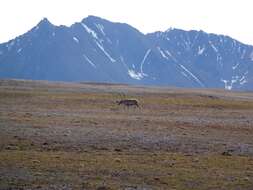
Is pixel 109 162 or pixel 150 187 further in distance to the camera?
pixel 109 162

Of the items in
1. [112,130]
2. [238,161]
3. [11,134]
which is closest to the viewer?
[238,161]

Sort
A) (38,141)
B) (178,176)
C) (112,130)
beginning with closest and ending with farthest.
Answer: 1. (178,176)
2. (38,141)
3. (112,130)

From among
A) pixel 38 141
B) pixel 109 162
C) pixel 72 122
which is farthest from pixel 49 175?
pixel 72 122

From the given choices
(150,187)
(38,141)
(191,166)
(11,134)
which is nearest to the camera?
(150,187)

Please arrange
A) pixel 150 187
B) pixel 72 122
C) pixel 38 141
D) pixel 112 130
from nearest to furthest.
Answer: pixel 150 187 → pixel 38 141 → pixel 112 130 → pixel 72 122

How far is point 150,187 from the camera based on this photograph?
59.7 ft

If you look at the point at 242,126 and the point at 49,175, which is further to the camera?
the point at 242,126

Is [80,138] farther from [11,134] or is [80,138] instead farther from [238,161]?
[238,161]

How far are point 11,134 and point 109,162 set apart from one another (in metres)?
9.24

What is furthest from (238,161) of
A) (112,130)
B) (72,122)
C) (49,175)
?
(72,122)

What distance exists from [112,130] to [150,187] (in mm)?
15105

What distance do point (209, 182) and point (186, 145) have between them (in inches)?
347

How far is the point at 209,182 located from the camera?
62.7ft

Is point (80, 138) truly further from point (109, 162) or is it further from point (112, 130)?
point (109, 162)
